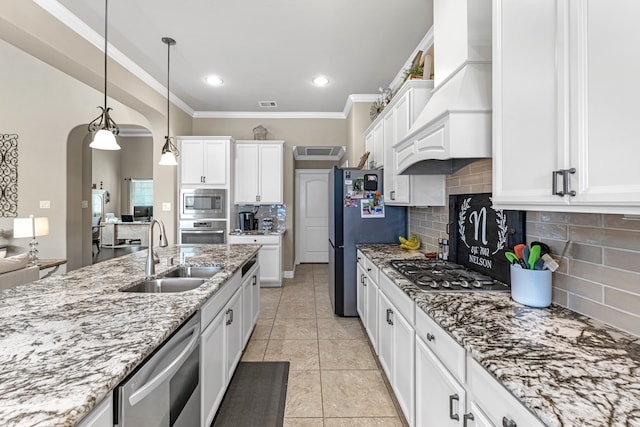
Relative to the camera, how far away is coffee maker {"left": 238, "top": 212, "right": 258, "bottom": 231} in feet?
16.8

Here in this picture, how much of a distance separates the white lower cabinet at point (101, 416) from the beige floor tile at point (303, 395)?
1.38 metres

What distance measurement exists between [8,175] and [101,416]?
18.8 ft

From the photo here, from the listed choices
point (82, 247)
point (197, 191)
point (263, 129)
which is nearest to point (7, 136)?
point (82, 247)

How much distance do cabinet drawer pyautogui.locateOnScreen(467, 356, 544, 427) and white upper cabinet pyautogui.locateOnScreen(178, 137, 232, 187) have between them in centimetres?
426

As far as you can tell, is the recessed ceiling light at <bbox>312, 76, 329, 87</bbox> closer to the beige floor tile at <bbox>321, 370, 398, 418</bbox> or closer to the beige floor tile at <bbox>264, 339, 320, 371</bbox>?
the beige floor tile at <bbox>264, 339, 320, 371</bbox>

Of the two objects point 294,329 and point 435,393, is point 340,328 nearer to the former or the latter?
point 294,329

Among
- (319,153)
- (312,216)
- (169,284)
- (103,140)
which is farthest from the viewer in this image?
(312,216)

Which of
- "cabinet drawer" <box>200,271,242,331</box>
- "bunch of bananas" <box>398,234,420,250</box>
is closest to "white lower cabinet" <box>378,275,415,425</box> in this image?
"bunch of bananas" <box>398,234,420,250</box>

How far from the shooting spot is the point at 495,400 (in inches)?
34.6

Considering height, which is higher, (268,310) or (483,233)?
(483,233)

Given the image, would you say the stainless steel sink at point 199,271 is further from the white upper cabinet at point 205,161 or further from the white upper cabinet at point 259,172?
the white upper cabinet at point 259,172

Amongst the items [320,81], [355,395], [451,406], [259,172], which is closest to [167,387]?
[451,406]

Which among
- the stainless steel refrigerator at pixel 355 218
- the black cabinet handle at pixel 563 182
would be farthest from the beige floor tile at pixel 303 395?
the black cabinet handle at pixel 563 182

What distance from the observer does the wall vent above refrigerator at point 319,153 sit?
578cm
